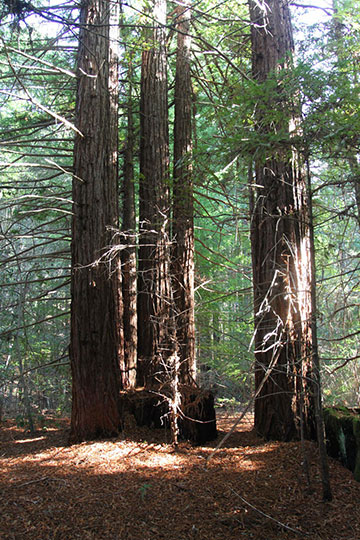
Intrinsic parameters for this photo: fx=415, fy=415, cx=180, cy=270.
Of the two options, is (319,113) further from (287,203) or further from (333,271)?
(333,271)

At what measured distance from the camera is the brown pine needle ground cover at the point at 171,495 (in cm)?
361

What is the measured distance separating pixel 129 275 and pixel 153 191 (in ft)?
5.39

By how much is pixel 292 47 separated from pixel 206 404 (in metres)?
5.33

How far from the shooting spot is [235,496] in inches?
161

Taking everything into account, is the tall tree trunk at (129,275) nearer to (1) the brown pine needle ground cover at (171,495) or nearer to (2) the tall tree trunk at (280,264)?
(1) the brown pine needle ground cover at (171,495)

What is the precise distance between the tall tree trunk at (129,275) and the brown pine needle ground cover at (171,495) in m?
1.89

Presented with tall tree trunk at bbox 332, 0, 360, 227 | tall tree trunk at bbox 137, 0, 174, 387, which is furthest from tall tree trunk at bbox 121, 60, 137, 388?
tall tree trunk at bbox 332, 0, 360, 227

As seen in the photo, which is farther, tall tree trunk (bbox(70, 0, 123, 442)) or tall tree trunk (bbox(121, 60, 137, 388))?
tall tree trunk (bbox(121, 60, 137, 388))

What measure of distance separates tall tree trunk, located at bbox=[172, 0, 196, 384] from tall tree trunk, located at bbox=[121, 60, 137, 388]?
0.78 m

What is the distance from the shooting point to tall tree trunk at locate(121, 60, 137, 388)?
741cm

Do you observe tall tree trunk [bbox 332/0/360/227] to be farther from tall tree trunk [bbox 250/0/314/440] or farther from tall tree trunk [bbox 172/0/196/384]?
tall tree trunk [bbox 172/0/196/384]

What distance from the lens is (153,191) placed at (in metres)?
7.16

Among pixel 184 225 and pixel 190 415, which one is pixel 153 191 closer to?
pixel 184 225

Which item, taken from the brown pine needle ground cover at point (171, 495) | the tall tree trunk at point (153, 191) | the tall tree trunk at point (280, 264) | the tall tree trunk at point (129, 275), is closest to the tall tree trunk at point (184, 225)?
the tall tree trunk at point (153, 191)
